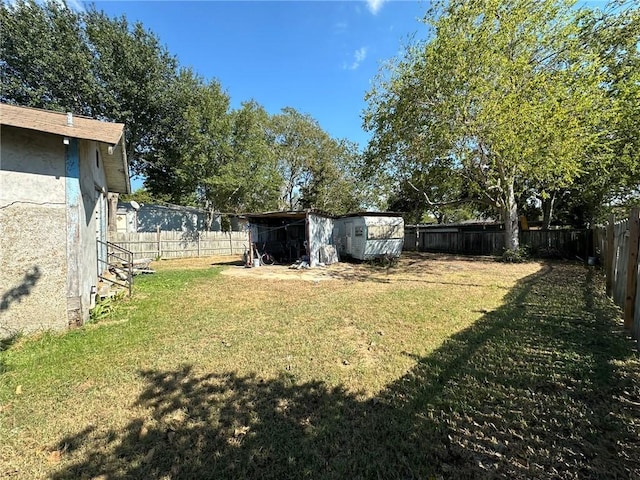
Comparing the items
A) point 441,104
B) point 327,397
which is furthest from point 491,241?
point 327,397

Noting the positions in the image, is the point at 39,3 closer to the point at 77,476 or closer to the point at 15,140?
the point at 15,140

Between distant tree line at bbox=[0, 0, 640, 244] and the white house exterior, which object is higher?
distant tree line at bbox=[0, 0, 640, 244]

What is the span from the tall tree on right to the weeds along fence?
663 centimetres

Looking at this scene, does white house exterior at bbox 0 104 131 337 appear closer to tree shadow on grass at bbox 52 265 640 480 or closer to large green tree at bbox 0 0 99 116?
tree shadow on grass at bbox 52 265 640 480

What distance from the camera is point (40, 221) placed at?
14.8 ft

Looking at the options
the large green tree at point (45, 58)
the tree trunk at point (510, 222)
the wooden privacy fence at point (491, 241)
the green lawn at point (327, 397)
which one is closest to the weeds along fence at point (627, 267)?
the green lawn at point (327, 397)

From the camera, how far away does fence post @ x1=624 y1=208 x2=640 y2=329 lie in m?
3.95

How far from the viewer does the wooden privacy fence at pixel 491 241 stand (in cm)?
1469

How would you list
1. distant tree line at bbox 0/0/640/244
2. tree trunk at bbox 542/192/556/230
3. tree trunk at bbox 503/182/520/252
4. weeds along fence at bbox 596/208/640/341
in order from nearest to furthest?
weeds along fence at bbox 596/208/640/341
distant tree line at bbox 0/0/640/244
tree trunk at bbox 503/182/520/252
tree trunk at bbox 542/192/556/230

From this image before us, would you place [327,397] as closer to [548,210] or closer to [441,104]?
[441,104]

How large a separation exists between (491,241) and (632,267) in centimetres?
1494

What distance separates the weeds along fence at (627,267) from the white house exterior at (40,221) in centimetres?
782

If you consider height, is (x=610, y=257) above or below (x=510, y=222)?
below

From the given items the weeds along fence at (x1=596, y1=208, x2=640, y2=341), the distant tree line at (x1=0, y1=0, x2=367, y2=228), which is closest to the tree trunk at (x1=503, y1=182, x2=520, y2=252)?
the distant tree line at (x1=0, y1=0, x2=367, y2=228)
